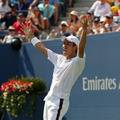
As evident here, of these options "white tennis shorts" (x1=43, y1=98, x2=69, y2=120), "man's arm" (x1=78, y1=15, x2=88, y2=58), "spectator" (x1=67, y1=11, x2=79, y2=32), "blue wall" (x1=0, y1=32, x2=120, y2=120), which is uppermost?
"man's arm" (x1=78, y1=15, x2=88, y2=58)

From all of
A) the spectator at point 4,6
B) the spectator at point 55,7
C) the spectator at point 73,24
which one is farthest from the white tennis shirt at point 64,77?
the spectator at point 4,6

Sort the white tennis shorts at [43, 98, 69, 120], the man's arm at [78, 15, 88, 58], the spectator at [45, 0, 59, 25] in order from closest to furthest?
the man's arm at [78, 15, 88, 58] < the white tennis shorts at [43, 98, 69, 120] < the spectator at [45, 0, 59, 25]

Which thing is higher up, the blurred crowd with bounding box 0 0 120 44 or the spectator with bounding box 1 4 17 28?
the blurred crowd with bounding box 0 0 120 44

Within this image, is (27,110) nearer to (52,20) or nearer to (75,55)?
(52,20)

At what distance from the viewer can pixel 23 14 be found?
14312 millimetres

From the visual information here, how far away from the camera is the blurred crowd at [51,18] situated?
10.6 m

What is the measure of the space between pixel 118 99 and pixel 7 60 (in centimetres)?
468

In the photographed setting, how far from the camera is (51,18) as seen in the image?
44.9ft

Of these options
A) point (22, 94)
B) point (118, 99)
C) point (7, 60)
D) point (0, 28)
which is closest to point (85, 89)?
point (118, 99)

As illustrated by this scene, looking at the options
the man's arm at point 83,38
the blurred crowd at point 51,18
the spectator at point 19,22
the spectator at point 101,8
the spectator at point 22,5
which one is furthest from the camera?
the spectator at point 22,5

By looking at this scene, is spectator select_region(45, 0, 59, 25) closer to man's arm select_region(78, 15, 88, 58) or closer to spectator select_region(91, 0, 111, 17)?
spectator select_region(91, 0, 111, 17)

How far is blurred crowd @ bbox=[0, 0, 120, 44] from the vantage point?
10.6 m

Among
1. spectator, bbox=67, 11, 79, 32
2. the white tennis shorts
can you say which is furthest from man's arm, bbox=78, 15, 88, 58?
spectator, bbox=67, 11, 79, 32

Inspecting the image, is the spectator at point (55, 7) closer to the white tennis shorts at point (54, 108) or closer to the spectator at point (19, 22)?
the spectator at point (19, 22)
